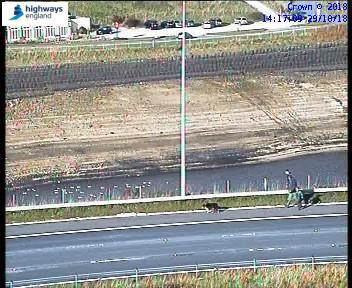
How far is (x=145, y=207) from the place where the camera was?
23.9 metres

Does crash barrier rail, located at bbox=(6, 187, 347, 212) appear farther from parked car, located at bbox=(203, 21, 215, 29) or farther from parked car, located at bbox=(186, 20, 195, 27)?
parked car, located at bbox=(186, 20, 195, 27)

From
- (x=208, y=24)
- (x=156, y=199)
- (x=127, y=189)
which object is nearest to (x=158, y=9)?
(x=208, y=24)

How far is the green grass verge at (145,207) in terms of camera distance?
23391mm

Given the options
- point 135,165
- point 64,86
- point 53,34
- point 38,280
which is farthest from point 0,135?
point 53,34

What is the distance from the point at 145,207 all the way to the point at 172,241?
210 cm

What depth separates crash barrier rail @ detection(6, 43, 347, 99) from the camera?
34750 mm

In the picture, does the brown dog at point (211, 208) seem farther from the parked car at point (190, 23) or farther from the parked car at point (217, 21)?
the parked car at point (217, 21)

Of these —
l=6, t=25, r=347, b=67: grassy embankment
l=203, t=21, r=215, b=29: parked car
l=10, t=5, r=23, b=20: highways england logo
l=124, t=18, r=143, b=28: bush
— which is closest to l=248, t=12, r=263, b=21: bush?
l=203, t=21, r=215, b=29: parked car

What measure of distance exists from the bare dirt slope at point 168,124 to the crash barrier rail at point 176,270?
7.72 metres

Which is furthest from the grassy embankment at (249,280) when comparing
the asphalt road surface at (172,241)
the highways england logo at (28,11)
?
the highways england logo at (28,11)

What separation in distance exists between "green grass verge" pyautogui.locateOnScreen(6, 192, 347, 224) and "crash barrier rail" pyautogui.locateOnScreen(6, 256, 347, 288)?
3442 millimetres

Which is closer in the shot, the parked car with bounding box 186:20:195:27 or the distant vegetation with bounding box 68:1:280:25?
the parked car with bounding box 186:20:195:27

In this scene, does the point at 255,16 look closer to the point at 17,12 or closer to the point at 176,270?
the point at 17,12

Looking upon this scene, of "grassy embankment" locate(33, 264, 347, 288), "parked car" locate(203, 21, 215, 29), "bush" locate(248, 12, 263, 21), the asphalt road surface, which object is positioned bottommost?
"grassy embankment" locate(33, 264, 347, 288)
